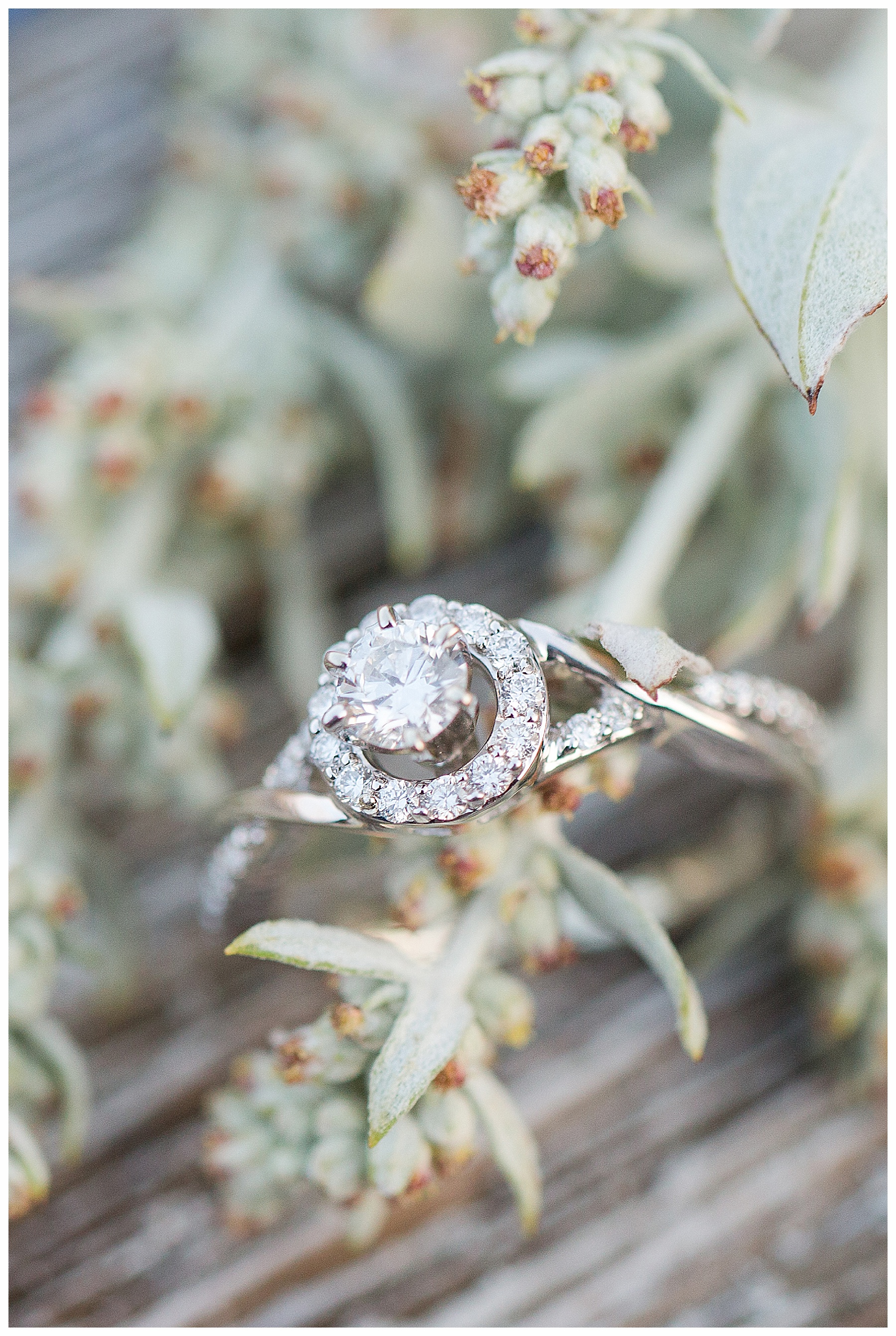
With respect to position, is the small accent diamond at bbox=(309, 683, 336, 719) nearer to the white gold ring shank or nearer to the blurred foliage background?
the white gold ring shank

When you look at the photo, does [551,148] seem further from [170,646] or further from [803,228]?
[170,646]

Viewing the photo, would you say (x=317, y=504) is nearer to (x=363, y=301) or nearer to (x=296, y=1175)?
(x=363, y=301)

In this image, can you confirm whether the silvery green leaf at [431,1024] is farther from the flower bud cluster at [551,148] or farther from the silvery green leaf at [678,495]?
the flower bud cluster at [551,148]

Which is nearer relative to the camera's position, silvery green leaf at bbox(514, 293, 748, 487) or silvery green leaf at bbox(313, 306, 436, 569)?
silvery green leaf at bbox(514, 293, 748, 487)

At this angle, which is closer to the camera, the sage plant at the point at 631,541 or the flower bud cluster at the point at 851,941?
the sage plant at the point at 631,541

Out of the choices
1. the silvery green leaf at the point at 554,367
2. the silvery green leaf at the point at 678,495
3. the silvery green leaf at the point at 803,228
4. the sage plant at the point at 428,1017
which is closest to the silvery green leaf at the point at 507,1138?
the sage plant at the point at 428,1017

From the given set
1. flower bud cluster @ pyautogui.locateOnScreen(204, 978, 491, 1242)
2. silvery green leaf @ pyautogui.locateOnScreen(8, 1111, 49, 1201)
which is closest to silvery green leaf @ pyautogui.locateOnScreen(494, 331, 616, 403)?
flower bud cluster @ pyautogui.locateOnScreen(204, 978, 491, 1242)

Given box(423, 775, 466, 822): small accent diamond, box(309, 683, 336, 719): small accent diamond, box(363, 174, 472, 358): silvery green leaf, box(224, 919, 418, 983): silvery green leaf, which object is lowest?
box(224, 919, 418, 983): silvery green leaf

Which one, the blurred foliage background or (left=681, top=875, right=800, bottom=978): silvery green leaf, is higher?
the blurred foliage background
